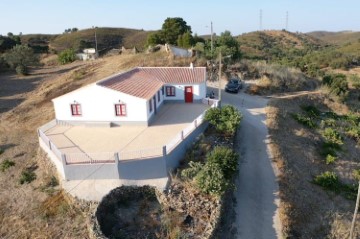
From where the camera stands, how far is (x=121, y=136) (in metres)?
22.3

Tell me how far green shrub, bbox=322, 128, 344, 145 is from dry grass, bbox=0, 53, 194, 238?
19169mm

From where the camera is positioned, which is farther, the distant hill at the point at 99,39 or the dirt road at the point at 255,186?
the distant hill at the point at 99,39

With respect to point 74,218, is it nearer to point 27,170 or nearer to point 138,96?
point 27,170

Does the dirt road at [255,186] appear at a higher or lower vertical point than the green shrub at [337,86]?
lower

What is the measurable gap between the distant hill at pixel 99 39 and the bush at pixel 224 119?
80.1 meters

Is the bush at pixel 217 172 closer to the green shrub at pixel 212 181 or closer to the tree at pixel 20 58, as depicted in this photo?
the green shrub at pixel 212 181

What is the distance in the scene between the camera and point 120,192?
1750 cm

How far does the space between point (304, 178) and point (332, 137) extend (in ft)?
26.3

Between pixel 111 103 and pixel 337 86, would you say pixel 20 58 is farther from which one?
pixel 337 86

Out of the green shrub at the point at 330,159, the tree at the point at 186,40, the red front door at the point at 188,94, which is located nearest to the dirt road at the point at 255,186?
the green shrub at the point at 330,159

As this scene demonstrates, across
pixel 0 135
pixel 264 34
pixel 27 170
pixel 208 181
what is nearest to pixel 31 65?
pixel 0 135

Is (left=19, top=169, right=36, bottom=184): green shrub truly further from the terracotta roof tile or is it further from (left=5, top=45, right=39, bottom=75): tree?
(left=5, top=45, right=39, bottom=75): tree

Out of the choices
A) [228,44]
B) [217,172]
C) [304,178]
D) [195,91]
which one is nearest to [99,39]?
[228,44]

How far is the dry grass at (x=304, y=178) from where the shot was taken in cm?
1622
